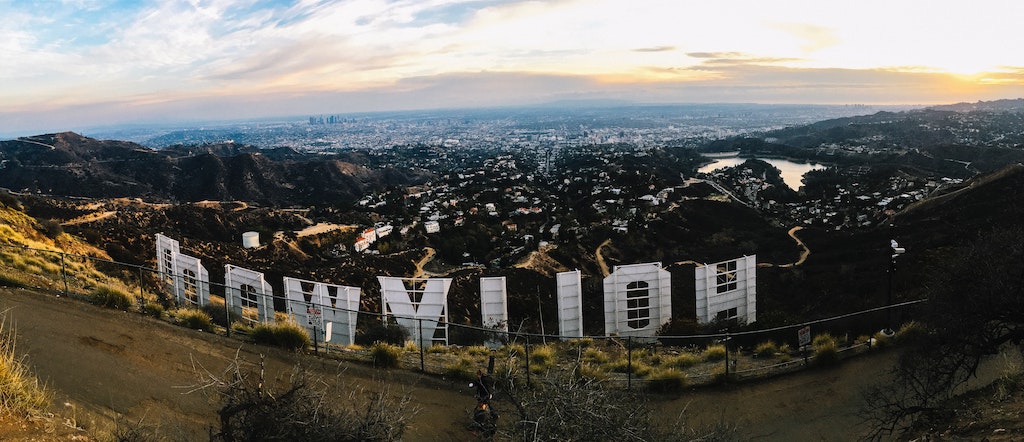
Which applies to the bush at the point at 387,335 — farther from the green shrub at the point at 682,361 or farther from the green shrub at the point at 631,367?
the green shrub at the point at 682,361

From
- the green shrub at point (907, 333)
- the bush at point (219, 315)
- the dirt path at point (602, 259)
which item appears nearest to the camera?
the green shrub at point (907, 333)

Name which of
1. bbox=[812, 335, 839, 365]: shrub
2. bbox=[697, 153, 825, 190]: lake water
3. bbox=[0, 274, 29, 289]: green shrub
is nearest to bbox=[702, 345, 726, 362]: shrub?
bbox=[812, 335, 839, 365]: shrub

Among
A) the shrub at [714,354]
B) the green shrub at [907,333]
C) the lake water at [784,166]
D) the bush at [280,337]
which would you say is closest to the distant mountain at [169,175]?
the bush at [280,337]

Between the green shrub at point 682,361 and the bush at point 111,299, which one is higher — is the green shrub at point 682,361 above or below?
below

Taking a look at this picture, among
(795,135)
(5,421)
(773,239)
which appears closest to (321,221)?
(773,239)

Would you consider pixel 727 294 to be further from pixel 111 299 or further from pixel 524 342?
pixel 111 299

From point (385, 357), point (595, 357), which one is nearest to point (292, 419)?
point (385, 357)

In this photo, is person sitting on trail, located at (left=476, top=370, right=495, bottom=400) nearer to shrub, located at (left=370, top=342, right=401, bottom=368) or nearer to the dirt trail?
the dirt trail
